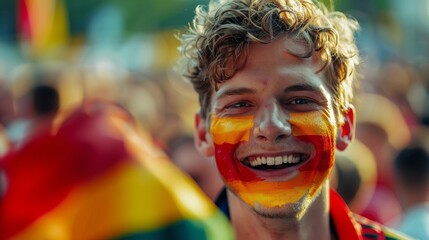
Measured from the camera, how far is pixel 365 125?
823cm

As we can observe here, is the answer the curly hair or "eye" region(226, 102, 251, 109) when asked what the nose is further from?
the curly hair

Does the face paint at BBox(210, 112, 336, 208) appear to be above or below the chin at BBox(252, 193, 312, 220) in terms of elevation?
above

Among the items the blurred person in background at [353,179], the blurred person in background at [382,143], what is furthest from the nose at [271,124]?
the blurred person in background at [382,143]

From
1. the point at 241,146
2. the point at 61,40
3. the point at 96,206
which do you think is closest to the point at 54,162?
the point at 96,206

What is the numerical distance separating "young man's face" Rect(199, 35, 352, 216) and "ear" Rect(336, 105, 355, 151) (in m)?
0.08

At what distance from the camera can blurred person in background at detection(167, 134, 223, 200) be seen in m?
6.00

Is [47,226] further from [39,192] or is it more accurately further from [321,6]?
[321,6]

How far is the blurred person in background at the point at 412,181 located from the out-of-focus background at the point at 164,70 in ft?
0.72

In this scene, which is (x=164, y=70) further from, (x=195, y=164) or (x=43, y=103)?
(x=195, y=164)

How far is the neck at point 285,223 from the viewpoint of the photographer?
3379 mm

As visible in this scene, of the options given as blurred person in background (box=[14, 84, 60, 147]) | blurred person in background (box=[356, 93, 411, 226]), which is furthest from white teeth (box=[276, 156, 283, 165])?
blurred person in background (box=[14, 84, 60, 147])

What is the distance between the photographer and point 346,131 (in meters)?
3.47

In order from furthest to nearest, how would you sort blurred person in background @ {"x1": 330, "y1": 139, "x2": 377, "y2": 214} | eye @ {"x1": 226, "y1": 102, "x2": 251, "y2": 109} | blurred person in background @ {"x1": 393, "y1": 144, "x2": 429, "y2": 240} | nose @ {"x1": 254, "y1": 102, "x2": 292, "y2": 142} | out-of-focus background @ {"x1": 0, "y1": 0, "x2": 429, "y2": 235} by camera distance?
1. out-of-focus background @ {"x1": 0, "y1": 0, "x2": 429, "y2": 235}
2. blurred person in background @ {"x1": 330, "y1": 139, "x2": 377, "y2": 214}
3. blurred person in background @ {"x1": 393, "y1": 144, "x2": 429, "y2": 240}
4. eye @ {"x1": 226, "y1": 102, "x2": 251, "y2": 109}
5. nose @ {"x1": 254, "y1": 102, "x2": 292, "y2": 142}

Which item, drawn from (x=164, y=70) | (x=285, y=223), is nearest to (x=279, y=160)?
(x=285, y=223)
